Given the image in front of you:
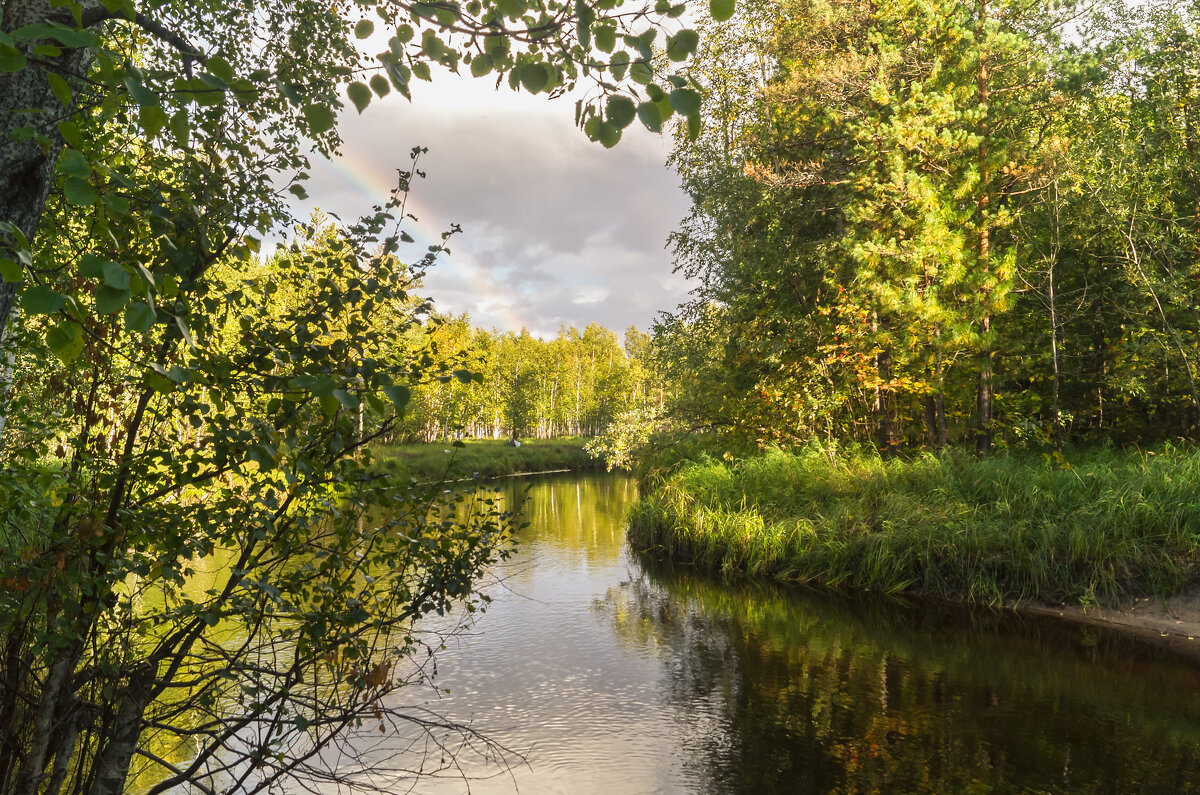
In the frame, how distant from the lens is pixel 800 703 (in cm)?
782

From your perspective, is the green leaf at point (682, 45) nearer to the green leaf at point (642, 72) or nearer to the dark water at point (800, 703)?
the green leaf at point (642, 72)

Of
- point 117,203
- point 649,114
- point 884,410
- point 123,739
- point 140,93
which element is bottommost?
point 123,739

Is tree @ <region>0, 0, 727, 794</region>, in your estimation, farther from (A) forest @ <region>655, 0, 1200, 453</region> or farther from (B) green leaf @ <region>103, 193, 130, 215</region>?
(A) forest @ <region>655, 0, 1200, 453</region>

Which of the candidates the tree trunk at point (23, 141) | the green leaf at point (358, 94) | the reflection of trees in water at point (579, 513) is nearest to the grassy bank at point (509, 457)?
the reflection of trees in water at point (579, 513)

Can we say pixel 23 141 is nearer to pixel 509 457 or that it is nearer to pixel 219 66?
pixel 219 66

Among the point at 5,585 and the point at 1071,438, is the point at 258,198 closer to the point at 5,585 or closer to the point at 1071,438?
the point at 5,585

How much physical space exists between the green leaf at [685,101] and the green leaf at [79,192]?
126cm

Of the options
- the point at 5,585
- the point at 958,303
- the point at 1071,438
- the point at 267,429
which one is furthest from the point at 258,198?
the point at 1071,438

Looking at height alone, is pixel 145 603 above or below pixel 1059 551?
below

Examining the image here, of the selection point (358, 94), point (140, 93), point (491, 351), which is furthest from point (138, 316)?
point (491, 351)

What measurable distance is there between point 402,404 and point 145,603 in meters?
10.9

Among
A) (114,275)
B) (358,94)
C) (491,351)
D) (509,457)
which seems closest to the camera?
(114,275)

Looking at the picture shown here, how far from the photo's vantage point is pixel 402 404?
6.34 feet

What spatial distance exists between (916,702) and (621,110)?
7.68 m
